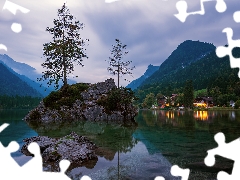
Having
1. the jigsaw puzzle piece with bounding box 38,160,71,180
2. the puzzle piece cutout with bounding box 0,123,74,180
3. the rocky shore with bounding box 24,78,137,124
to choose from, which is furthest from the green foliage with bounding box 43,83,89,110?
the jigsaw puzzle piece with bounding box 38,160,71,180

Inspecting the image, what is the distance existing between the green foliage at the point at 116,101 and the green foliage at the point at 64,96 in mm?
5125

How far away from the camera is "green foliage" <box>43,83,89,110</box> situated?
148 ft

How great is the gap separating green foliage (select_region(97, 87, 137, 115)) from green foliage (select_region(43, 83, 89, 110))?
513cm

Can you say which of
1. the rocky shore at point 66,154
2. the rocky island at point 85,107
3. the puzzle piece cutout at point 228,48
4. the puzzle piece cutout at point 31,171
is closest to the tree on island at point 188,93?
the rocky island at point 85,107

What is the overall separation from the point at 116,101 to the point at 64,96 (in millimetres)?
10582

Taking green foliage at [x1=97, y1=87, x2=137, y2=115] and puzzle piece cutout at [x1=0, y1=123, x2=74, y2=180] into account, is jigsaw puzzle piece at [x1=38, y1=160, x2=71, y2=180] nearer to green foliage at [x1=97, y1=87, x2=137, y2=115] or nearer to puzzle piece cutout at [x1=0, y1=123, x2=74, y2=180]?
puzzle piece cutout at [x1=0, y1=123, x2=74, y2=180]

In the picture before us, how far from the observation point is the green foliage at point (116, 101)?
44375mm

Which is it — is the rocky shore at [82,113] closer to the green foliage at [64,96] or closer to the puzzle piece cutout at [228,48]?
the green foliage at [64,96]

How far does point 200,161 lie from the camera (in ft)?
42.4

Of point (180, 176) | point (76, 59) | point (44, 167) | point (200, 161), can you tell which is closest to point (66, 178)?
point (44, 167)

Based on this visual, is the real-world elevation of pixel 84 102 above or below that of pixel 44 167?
above

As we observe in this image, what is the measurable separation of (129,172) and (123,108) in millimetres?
34432

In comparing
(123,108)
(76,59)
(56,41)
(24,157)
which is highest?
(56,41)

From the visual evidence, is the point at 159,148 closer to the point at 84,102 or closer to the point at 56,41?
the point at 84,102
